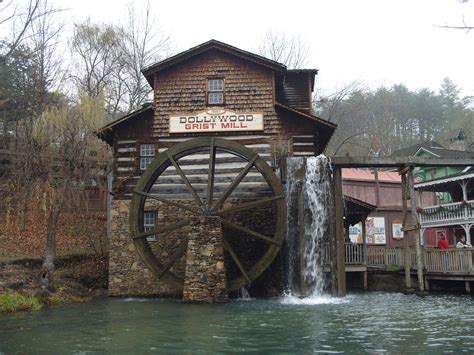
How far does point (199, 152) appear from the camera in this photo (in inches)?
564

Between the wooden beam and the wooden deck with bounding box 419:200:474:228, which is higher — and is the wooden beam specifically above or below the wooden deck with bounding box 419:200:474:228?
above

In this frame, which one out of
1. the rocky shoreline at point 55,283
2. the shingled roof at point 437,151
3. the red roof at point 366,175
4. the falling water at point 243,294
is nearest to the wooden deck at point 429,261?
the falling water at point 243,294

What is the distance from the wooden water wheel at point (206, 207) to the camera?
12172 millimetres

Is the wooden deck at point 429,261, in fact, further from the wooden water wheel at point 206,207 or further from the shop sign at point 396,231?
the shop sign at point 396,231

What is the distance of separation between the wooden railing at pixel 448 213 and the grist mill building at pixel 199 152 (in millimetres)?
6007

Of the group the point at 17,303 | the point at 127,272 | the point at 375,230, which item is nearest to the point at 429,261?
the point at 127,272

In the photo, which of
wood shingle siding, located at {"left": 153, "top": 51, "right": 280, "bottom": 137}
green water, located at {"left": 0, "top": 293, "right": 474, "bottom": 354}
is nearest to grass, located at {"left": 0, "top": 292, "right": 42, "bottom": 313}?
green water, located at {"left": 0, "top": 293, "right": 474, "bottom": 354}

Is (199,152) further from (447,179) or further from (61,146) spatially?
(447,179)

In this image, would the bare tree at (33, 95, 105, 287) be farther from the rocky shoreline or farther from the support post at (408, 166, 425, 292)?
the support post at (408, 166, 425, 292)

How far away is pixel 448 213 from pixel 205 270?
10.6m

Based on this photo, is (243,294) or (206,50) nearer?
(243,294)

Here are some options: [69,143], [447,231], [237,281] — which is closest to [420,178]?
[447,231]

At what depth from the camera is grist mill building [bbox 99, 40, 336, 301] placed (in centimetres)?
1352

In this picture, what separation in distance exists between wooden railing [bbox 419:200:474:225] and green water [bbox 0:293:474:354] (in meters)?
6.19
